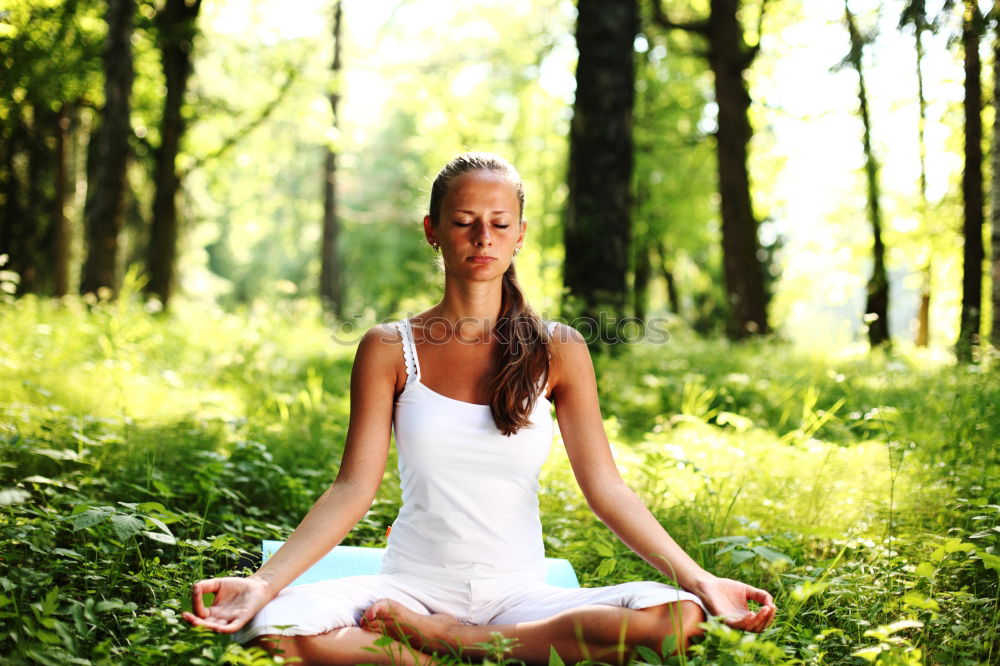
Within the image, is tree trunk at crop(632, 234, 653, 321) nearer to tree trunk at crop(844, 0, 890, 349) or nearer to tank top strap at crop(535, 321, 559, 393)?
tree trunk at crop(844, 0, 890, 349)

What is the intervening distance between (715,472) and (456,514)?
2.02 m

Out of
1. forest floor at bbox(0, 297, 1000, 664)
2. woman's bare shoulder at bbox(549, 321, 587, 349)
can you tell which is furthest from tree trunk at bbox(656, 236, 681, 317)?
woman's bare shoulder at bbox(549, 321, 587, 349)

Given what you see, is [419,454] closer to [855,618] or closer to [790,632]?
[790,632]

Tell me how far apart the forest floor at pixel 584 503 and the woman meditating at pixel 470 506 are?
145 millimetres

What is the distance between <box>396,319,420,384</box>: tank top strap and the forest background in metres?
0.70

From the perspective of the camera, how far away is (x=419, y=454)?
2811mm

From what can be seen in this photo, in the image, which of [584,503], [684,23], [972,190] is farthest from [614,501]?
[684,23]

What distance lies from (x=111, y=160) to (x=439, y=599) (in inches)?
404

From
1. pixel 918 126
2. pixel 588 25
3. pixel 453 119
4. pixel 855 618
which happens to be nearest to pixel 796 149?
pixel 918 126

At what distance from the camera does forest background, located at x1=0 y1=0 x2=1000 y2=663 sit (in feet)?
10.5

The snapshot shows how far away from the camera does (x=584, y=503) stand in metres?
4.33

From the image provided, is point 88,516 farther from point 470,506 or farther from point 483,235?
point 483,235

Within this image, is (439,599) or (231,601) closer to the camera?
(231,601)

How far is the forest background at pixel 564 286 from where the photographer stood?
319 centimetres
